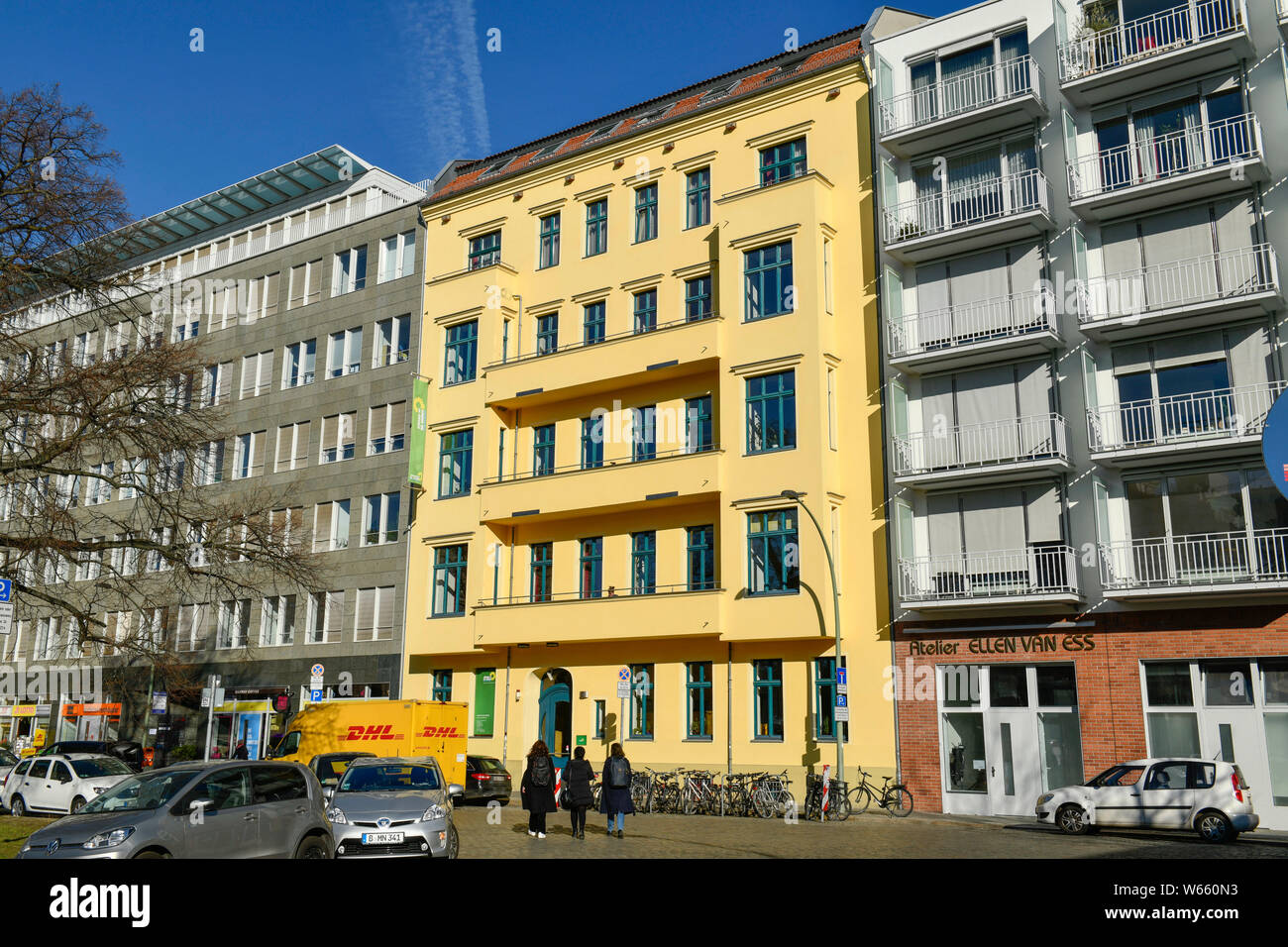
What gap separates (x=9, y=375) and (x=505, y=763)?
20766 mm

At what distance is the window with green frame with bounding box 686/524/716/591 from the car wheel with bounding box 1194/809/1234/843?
1401 centimetres

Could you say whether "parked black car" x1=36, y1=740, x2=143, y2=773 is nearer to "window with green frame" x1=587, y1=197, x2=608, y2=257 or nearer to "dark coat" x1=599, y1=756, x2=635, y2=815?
"dark coat" x1=599, y1=756, x2=635, y2=815

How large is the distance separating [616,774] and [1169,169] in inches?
750

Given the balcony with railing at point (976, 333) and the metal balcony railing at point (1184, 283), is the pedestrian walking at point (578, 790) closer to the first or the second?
the balcony with railing at point (976, 333)

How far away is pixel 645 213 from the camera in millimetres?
35312

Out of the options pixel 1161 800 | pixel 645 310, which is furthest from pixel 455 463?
pixel 1161 800

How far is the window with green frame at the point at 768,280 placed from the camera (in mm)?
30391

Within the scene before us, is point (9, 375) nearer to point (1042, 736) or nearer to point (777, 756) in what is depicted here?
point (777, 756)

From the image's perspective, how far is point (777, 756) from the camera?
2861cm

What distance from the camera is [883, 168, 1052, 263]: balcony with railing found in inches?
1073

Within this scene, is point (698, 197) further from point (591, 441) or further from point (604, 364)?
point (591, 441)
